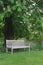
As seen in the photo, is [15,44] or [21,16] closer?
[21,16]

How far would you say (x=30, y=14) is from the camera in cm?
1512

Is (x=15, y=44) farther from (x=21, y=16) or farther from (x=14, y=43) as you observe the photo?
(x=21, y=16)

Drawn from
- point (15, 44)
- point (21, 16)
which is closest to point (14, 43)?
point (15, 44)

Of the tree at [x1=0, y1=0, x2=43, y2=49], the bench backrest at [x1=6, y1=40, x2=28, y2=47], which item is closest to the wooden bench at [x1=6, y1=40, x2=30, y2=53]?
the bench backrest at [x1=6, y1=40, x2=28, y2=47]

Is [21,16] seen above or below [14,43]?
above

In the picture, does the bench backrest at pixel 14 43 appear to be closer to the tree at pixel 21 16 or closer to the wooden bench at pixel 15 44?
the wooden bench at pixel 15 44

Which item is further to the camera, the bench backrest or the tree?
the bench backrest

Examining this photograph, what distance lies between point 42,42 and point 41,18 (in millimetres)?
4025

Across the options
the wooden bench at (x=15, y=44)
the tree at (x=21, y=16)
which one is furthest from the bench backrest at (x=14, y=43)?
the tree at (x=21, y=16)

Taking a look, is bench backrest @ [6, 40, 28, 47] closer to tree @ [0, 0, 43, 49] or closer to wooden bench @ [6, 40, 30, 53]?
wooden bench @ [6, 40, 30, 53]

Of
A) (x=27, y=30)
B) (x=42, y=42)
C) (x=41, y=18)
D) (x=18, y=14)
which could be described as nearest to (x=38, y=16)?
(x=41, y=18)

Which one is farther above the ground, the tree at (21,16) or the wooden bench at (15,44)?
the tree at (21,16)

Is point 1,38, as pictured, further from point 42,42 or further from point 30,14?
point 30,14

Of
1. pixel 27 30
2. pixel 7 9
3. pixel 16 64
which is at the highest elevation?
pixel 7 9
